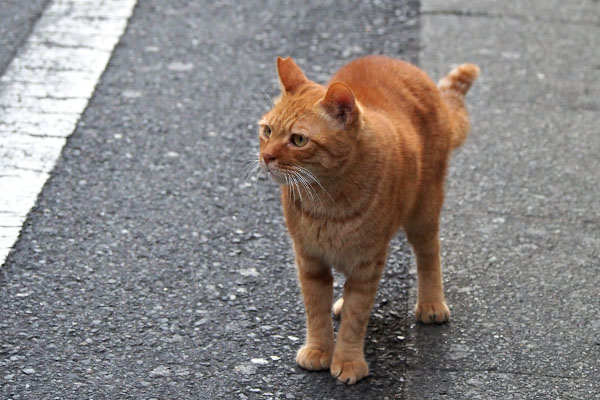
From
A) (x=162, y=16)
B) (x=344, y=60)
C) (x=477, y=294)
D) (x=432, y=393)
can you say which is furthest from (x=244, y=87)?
(x=432, y=393)

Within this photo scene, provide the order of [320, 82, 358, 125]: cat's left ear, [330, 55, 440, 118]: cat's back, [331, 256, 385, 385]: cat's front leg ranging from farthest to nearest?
[330, 55, 440, 118]: cat's back → [331, 256, 385, 385]: cat's front leg → [320, 82, 358, 125]: cat's left ear

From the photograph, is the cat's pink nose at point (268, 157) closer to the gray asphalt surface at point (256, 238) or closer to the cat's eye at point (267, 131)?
the cat's eye at point (267, 131)

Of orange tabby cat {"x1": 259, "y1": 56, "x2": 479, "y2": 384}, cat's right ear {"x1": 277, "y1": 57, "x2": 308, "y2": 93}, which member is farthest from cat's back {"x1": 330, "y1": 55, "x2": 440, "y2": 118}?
cat's right ear {"x1": 277, "y1": 57, "x2": 308, "y2": 93}

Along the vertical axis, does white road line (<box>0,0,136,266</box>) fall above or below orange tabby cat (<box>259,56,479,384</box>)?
Result: below

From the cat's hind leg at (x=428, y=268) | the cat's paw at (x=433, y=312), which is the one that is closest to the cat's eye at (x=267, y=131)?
the cat's hind leg at (x=428, y=268)

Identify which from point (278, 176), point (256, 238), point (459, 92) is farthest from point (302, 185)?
point (459, 92)

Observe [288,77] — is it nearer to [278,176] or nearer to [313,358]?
[278,176]

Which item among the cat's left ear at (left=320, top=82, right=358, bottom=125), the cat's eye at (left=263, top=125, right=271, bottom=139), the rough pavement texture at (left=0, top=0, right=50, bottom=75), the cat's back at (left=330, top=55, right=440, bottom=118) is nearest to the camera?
the cat's left ear at (left=320, top=82, right=358, bottom=125)

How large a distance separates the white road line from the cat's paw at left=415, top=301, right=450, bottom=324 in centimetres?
177

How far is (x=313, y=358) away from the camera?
3.29m

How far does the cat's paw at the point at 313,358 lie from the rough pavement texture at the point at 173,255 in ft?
0.13

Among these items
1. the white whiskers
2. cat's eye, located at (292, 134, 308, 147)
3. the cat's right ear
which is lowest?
the white whiskers

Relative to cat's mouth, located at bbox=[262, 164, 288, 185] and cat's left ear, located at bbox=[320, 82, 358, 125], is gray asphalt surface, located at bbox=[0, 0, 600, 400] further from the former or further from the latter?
cat's left ear, located at bbox=[320, 82, 358, 125]

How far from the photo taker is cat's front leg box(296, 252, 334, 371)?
3.29m
